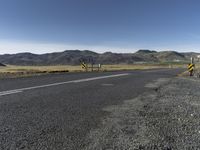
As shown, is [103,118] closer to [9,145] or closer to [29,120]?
[29,120]

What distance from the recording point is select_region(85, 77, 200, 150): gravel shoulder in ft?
14.1

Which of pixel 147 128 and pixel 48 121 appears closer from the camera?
pixel 147 128

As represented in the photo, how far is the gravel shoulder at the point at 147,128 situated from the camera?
170 inches

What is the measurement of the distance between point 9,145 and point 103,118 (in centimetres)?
255

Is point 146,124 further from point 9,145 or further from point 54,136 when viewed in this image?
point 9,145

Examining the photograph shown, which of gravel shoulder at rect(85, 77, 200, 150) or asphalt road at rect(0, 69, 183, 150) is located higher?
asphalt road at rect(0, 69, 183, 150)

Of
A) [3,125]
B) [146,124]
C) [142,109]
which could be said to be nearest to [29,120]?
[3,125]

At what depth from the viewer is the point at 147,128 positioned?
5336mm

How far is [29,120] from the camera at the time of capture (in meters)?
5.63

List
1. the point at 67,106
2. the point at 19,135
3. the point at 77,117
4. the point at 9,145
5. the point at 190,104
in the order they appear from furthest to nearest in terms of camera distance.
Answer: the point at 190,104, the point at 67,106, the point at 77,117, the point at 19,135, the point at 9,145

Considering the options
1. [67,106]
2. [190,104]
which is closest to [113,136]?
[67,106]

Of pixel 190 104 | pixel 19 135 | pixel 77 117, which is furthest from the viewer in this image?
pixel 190 104

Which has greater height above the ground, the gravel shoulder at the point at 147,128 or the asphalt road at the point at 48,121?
the asphalt road at the point at 48,121

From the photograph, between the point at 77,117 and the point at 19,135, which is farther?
the point at 77,117
